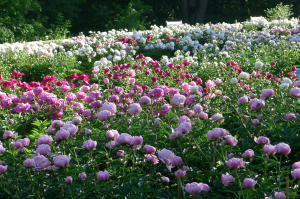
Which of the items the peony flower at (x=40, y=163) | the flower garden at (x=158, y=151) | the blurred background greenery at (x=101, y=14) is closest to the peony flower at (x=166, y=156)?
the flower garden at (x=158, y=151)

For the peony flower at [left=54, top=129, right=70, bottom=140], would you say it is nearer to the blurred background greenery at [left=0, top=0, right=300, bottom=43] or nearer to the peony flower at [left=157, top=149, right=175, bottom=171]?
the peony flower at [left=157, top=149, right=175, bottom=171]

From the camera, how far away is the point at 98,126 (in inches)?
90.4

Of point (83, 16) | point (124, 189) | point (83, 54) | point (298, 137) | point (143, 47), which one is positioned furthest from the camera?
point (83, 16)

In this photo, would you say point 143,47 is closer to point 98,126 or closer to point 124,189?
point 98,126

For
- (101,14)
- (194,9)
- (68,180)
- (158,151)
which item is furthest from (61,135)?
(194,9)

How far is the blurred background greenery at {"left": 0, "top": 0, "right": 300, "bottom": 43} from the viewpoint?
1539 centimetres

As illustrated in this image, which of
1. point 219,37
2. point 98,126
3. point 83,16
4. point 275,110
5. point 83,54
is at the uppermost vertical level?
point 83,16

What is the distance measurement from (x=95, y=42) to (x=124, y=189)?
814cm

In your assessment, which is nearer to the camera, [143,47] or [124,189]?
[124,189]

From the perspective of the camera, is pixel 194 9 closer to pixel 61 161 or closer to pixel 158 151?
pixel 158 151

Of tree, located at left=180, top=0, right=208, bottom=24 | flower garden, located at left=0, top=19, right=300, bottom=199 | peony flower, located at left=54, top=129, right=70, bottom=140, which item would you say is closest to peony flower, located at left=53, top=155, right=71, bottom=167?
flower garden, located at left=0, top=19, right=300, bottom=199

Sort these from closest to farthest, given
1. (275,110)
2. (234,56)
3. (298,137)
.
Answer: (298,137), (275,110), (234,56)

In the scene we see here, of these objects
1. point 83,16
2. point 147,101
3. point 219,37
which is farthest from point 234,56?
point 83,16

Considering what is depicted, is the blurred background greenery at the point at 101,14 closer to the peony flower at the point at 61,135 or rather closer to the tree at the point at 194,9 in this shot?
the tree at the point at 194,9
